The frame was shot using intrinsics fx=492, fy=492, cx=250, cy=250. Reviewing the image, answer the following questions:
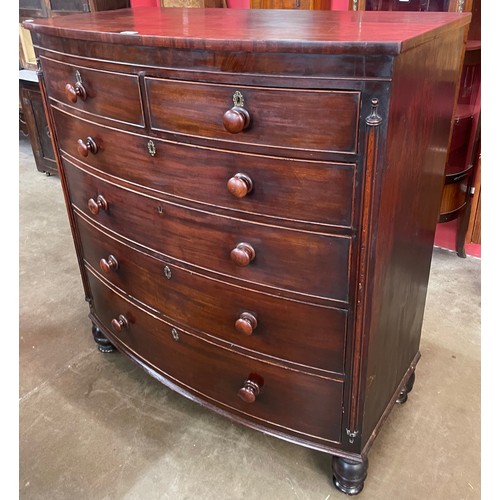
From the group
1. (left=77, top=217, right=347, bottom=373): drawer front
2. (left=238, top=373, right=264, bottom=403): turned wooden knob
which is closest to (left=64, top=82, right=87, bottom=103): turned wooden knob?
(left=77, top=217, right=347, bottom=373): drawer front

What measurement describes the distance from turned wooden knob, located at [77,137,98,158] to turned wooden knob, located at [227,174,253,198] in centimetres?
53

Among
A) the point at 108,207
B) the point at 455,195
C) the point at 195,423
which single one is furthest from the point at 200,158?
the point at 455,195

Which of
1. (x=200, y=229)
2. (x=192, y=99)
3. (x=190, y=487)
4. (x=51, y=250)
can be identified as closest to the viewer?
(x=192, y=99)

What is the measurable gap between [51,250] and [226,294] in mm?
1843

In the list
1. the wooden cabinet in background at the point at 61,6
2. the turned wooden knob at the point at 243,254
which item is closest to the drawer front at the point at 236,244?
the turned wooden knob at the point at 243,254

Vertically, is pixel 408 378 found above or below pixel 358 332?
below

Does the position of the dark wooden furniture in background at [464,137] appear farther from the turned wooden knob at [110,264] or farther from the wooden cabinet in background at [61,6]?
the wooden cabinet in background at [61,6]

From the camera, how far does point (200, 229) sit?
1.21 metres

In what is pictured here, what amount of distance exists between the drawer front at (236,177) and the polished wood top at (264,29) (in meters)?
0.22

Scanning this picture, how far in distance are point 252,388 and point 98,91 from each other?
0.88 m

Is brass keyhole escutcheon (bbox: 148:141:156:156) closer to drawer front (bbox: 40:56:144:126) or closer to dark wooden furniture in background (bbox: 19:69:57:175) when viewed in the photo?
drawer front (bbox: 40:56:144:126)

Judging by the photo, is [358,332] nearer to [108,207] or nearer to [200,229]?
[200,229]

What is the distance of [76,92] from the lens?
1.31 m

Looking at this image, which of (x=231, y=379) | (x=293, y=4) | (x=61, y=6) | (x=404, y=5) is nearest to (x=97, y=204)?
(x=231, y=379)
